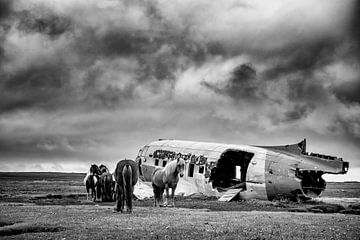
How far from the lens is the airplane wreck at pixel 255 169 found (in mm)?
28859

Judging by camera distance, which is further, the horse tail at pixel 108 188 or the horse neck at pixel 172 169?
the horse tail at pixel 108 188

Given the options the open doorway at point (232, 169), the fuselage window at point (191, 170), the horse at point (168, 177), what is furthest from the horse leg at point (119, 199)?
the open doorway at point (232, 169)

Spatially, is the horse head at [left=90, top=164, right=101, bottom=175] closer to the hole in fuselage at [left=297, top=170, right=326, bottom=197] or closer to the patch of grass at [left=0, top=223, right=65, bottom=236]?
the hole in fuselage at [left=297, top=170, right=326, bottom=197]

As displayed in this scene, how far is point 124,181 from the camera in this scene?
21.9 m

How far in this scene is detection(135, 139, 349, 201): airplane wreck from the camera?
1136 inches

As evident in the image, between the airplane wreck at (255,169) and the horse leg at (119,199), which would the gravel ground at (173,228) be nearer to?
the horse leg at (119,199)

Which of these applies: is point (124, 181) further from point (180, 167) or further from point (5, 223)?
point (5, 223)

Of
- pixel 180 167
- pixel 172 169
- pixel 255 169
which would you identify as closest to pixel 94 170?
pixel 172 169

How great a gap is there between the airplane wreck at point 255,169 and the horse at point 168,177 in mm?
5194

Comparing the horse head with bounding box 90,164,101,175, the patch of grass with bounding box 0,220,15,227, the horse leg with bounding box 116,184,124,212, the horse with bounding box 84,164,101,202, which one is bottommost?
the patch of grass with bounding box 0,220,15,227

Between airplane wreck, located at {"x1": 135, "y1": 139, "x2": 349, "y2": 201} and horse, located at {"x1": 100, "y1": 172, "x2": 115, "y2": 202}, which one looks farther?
horse, located at {"x1": 100, "y1": 172, "x2": 115, "y2": 202}

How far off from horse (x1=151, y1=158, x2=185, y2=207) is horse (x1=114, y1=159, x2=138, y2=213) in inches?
196

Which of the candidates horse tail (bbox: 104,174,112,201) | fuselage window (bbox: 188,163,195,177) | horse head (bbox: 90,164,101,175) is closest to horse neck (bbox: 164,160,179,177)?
horse tail (bbox: 104,174,112,201)

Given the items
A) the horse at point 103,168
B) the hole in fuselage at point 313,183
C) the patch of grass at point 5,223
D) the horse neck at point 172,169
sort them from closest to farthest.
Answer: the patch of grass at point 5,223 < the horse neck at point 172,169 < the hole in fuselage at point 313,183 < the horse at point 103,168
